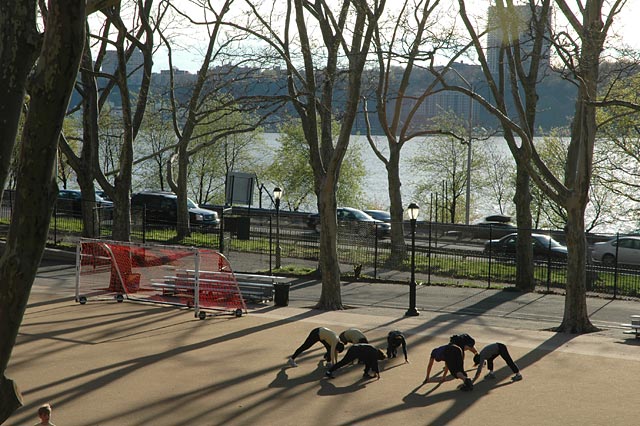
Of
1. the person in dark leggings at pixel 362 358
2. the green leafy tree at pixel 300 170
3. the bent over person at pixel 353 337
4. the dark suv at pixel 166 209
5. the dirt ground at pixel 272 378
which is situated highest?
the green leafy tree at pixel 300 170

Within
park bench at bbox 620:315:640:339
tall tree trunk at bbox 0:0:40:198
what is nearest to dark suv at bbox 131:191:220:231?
park bench at bbox 620:315:640:339

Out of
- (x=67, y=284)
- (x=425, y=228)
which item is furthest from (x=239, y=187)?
(x=67, y=284)

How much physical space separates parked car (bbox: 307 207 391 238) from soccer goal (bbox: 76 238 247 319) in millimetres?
10064

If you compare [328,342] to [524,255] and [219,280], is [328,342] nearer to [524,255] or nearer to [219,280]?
[219,280]

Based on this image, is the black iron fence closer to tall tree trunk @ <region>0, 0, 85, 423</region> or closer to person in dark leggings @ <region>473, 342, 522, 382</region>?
person in dark leggings @ <region>473, 342, 522, 382</region>

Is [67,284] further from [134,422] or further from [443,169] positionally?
[443,169]

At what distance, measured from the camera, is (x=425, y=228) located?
4244cm

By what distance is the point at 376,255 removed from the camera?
29141mm

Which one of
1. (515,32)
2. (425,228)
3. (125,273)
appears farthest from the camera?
(425,228)

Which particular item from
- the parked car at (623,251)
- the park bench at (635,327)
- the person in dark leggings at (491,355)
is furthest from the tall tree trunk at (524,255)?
the person in dark leggings at (491,355)

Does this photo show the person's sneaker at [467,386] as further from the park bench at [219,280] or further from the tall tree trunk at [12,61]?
the park bench at [219,280]

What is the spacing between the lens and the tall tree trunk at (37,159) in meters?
6.29

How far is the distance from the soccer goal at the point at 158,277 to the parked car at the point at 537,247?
48.4ft

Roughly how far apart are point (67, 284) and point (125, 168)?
4456mm
